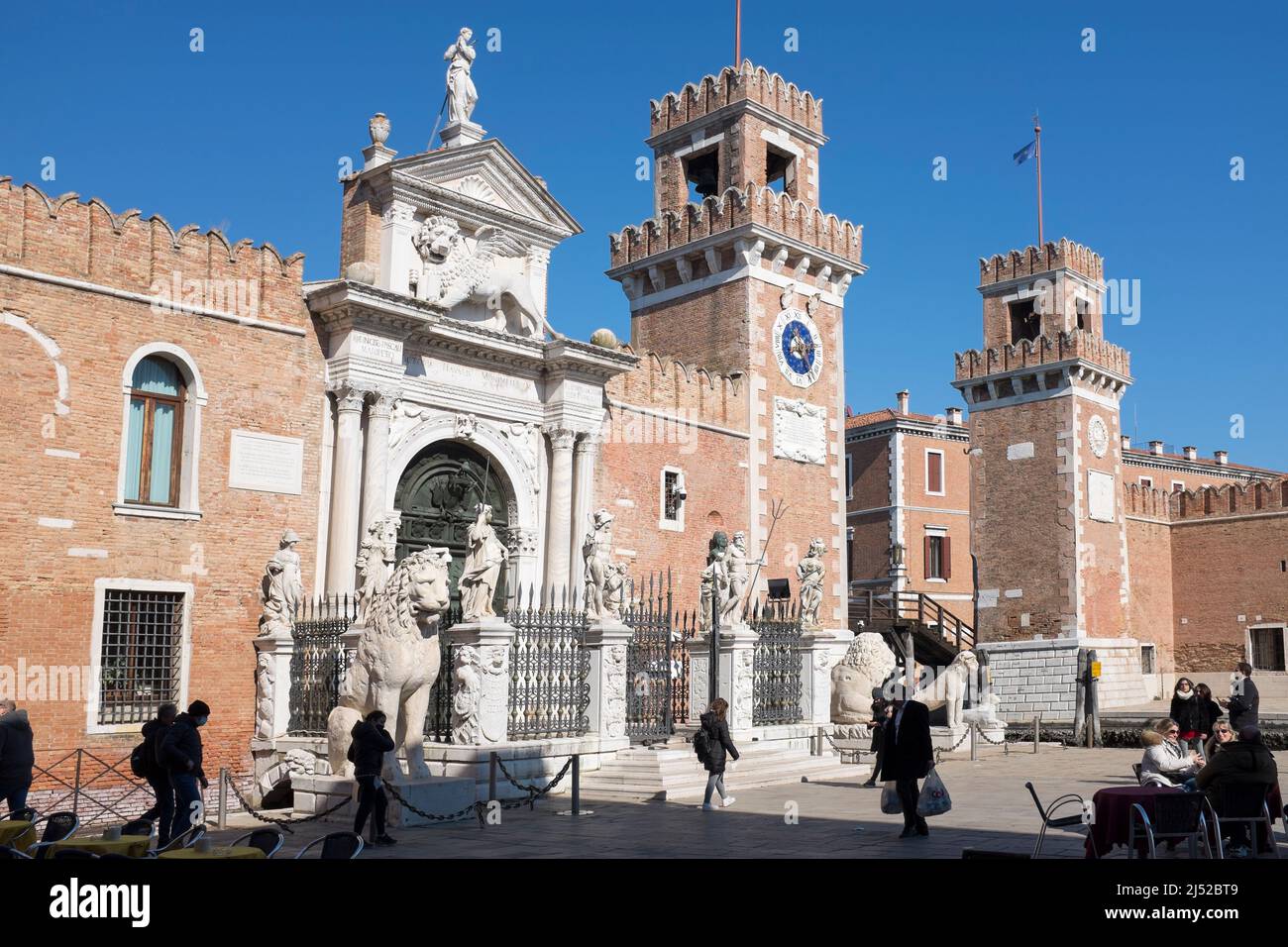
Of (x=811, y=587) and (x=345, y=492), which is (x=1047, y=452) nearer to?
(x=811, y=587)

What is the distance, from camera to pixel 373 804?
11.7 meters

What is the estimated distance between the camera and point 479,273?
20531mm

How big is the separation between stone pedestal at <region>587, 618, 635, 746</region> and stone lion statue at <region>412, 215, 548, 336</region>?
19.6 ft

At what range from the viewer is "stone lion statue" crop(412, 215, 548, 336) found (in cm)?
1975

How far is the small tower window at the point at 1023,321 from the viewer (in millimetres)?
38281

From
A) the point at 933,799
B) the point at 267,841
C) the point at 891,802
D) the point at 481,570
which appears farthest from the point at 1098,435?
the point at 267,841

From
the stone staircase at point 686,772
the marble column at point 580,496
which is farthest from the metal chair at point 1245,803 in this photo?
the marble column at point 580,496

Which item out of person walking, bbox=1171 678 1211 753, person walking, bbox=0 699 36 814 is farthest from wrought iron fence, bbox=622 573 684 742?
person walking, bbox=0 699 36 814

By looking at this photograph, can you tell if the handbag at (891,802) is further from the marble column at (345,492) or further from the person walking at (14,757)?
the marble column at (345,492)

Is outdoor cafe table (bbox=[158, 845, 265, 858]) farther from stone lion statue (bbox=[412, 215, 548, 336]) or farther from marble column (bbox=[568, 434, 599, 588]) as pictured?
marble column (bbox=[568, 434, 599, 588])

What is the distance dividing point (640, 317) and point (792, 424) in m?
4.24

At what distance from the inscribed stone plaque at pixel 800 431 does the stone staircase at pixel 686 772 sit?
8.26 metres
